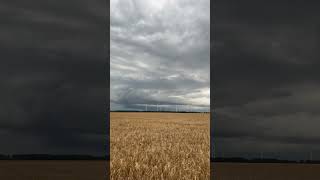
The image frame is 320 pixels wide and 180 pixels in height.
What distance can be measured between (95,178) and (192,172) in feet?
7.21

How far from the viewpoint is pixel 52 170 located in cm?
Result: 1108

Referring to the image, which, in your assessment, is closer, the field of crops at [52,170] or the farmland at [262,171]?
the farmland at [262,171]

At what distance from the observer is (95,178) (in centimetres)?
842

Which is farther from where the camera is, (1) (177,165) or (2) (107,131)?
(1) (177,165)

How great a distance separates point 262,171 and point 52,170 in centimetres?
590

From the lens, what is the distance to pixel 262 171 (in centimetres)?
993

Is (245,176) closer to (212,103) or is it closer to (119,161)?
(212,103)

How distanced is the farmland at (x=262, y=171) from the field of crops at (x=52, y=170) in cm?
264

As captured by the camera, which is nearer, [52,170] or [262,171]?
[262,171]

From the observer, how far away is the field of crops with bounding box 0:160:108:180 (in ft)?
29.1

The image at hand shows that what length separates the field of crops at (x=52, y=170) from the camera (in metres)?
8.86

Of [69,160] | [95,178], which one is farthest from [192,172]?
[69,160]

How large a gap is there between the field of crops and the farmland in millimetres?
2642

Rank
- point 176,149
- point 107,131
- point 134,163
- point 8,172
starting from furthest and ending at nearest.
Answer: point 176,149, point 8,172, point 134,163, point 107,131
